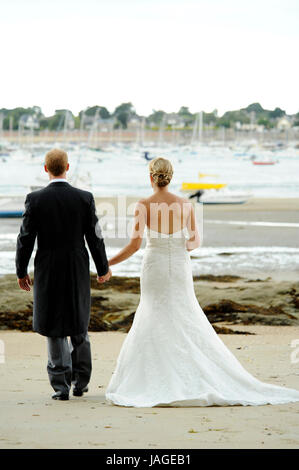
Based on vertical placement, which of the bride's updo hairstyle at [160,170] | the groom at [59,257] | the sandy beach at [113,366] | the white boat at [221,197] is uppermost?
the bride's updo hairstyle at [160,170]

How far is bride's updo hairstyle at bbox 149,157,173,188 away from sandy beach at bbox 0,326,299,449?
57.5 inches

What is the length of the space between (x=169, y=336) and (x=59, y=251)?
Answer: 0.92 meters

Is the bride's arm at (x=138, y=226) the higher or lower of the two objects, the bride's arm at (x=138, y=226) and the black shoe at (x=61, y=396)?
the higher

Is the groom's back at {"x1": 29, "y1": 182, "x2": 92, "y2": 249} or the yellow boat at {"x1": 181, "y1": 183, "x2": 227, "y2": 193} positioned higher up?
the groom's back at {"x1": 29, "y1": 182, "x2": 92, "y2": 249}

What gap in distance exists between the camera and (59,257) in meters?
5.98

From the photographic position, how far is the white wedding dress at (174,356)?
19.2 ft

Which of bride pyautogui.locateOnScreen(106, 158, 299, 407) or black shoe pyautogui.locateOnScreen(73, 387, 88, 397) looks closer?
bride pyautogui.locateOnScreen(106, 158, 299, 407)

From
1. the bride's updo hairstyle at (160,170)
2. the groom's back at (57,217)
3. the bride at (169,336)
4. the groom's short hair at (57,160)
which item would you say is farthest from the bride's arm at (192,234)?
the groom's short hair at (57,160)

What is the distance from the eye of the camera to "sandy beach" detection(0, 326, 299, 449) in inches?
184

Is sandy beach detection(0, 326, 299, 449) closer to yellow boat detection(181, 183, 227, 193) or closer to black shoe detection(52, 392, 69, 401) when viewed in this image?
black shoe detection(52, 392, 69, 401)

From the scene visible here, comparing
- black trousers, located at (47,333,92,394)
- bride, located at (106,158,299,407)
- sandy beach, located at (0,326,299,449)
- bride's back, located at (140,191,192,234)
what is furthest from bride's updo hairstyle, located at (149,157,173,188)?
sandy beach, located at (0,326,299,449)

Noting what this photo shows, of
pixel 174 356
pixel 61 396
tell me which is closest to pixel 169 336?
pixel 174 356

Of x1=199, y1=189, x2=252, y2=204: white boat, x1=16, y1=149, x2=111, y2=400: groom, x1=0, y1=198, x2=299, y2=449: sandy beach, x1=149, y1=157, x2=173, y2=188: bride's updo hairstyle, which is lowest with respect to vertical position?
x1=199, y1=189, x2=252, y2=204: white boat

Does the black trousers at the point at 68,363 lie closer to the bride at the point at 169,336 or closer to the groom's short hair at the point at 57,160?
the bride at the point at 169,336
